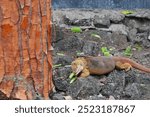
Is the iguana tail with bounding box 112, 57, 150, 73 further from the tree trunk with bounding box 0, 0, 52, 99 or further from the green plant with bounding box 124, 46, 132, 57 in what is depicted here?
the tree trunk with bounding box 0, 0, 52, 99

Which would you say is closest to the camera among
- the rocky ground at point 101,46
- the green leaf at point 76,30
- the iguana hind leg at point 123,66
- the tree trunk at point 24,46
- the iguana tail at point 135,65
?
the tree trunk at point 24,46

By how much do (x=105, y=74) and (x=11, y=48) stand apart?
48.7 inches

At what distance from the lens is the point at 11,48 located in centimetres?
443

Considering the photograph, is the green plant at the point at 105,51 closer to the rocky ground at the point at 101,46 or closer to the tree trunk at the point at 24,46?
the rocky ground at the point at 101,46

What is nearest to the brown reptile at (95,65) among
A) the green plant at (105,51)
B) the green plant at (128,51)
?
the green plant at (105,51)

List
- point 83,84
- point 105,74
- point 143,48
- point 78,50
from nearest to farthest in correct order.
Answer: point 83,84 → point 105,74 → point 78,50 → point 143,48

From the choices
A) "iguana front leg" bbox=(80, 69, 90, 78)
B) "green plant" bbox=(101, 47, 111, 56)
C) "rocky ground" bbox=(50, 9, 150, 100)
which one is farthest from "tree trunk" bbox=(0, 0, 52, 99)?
"green plant" bbox=(101, 47, 111, 56)

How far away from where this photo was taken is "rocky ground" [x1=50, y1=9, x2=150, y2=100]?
504cm

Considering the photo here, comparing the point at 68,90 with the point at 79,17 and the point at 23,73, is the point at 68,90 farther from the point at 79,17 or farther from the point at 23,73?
the point at 79,17

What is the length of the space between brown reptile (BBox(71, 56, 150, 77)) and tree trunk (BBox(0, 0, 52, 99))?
66cm

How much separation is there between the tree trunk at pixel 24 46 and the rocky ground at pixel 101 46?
0.37m

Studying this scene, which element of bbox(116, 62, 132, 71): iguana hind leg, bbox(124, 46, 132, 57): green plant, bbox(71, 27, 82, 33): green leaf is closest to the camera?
bbox(116, 62, 132, 71): iguana hind leg

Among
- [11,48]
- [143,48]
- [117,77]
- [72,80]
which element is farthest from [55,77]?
[143,48]

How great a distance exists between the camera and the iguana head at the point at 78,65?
17.5ft
